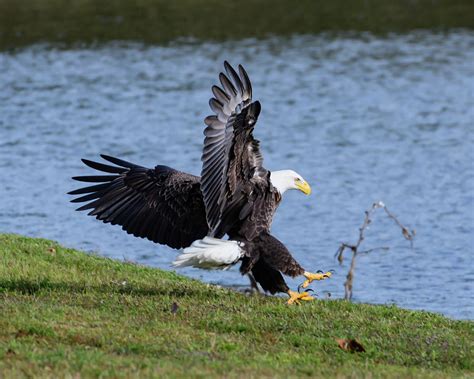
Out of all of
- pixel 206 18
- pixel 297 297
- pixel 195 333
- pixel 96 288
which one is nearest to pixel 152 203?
pixel 96 288

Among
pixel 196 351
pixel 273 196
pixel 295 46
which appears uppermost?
pixel 295 46

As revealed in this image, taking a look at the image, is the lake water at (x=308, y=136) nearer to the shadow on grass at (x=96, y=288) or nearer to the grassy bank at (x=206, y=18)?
the grassy bank at (x=206, y=18)

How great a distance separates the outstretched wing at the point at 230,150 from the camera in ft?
30.4

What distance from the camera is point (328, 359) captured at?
25.8ft

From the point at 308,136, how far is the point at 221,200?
13936mm

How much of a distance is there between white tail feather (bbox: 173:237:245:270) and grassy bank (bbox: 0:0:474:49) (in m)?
23.6

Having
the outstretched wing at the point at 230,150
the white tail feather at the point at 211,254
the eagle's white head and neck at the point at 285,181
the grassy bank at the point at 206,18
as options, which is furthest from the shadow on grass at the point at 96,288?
the grassy bank at the point at 206,18

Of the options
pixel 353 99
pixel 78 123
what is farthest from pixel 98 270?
pixel 353 99

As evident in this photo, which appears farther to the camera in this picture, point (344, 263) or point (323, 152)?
point (323, 152)

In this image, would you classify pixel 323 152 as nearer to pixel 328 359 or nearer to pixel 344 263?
pixel 344 263

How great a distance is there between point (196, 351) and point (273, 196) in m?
2.57

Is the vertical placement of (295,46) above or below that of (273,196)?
above

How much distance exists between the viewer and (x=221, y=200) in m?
9.70

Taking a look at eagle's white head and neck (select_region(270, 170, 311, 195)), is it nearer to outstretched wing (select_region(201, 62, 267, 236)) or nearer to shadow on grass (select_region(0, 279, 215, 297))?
outstretched wing (select_region(201, 62, 267, 236))
